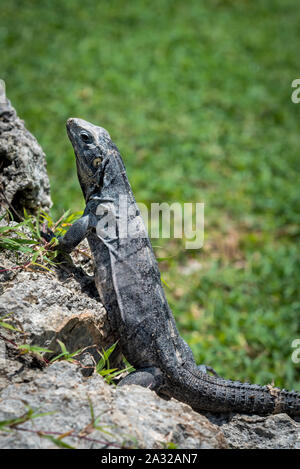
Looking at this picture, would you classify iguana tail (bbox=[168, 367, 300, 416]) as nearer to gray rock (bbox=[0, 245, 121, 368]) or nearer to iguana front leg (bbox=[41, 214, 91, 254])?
gray rock (bbox=[0, 245, 121, 368])

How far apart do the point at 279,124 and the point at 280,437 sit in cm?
785

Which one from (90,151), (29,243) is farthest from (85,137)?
(29,243)

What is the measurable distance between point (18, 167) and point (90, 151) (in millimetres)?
614

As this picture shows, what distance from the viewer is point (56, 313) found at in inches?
111

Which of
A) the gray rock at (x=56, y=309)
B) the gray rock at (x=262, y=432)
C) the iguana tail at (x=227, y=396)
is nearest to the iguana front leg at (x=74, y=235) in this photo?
the gray rock at (x=56, y=309)

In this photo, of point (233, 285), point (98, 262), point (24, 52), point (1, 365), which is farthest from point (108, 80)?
point (1, 365)

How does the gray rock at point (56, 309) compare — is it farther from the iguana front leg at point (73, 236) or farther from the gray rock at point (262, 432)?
the gray rock at point (262, 432)

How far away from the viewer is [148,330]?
121 inches

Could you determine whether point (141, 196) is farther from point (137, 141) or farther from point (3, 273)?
A: point (3, 273)

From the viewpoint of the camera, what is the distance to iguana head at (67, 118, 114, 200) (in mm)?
3412

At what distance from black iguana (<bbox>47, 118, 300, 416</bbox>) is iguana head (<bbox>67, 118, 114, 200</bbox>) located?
312 millimetres

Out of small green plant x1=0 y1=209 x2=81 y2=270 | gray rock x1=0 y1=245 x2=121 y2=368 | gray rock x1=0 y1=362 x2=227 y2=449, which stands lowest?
gray rock x1=0 y1=362 x2=227 y2=449

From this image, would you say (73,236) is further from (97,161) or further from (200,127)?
(200,127)

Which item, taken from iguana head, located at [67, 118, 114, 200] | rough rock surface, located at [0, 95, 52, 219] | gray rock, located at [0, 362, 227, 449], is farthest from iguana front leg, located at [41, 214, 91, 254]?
gray rock, located at [0, 362, 227, 449]
